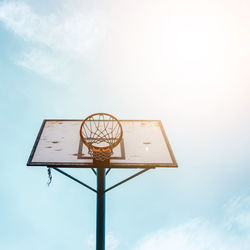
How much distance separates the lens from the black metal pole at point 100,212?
4.77 m

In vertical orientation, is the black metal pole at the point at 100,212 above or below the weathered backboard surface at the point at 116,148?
below

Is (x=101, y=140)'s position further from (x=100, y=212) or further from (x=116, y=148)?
(x=100, y=212)

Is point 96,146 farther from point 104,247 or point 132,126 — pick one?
point 104,247

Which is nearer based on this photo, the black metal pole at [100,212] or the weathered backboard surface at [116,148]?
the weathered backboard surface at [116,148]

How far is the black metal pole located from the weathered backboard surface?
2.19 ft

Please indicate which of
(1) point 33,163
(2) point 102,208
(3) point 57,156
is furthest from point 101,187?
(1) point 33,163

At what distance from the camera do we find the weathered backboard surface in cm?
459

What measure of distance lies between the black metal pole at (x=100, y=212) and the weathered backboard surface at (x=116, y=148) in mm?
667

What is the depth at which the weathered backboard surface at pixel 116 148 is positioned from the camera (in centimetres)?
459

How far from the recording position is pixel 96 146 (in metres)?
4.27

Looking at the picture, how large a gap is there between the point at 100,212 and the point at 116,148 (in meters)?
1.55

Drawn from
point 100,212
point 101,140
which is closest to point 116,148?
point 101,140

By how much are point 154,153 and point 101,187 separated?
153 centimetres

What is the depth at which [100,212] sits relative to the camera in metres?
4.87
